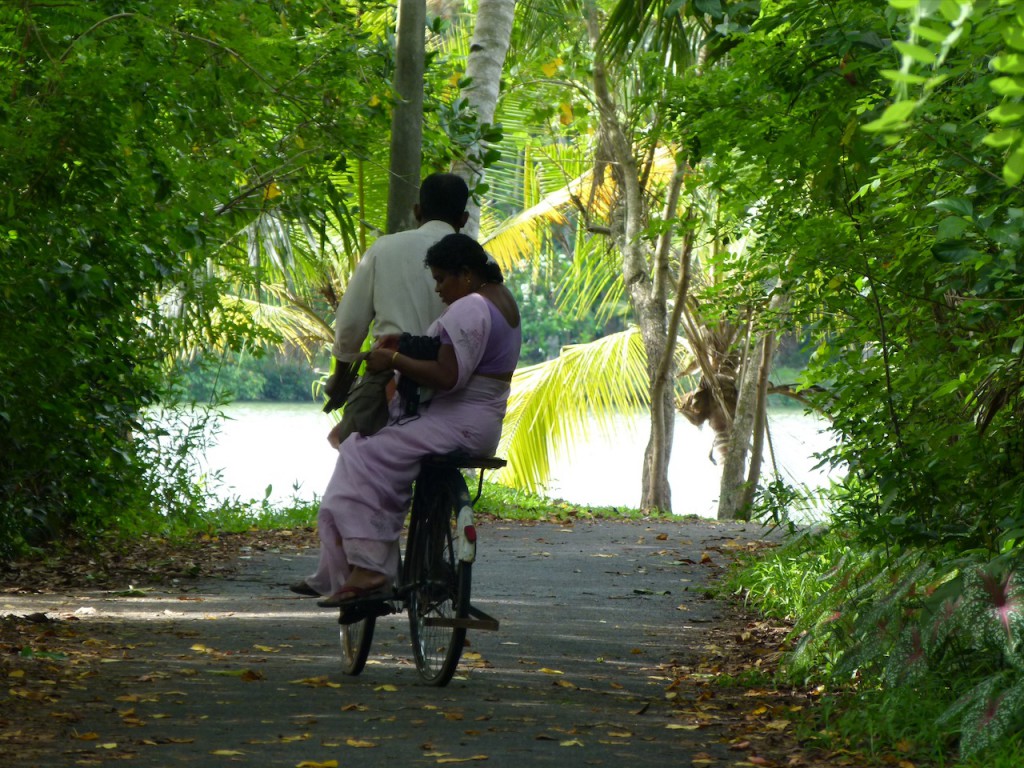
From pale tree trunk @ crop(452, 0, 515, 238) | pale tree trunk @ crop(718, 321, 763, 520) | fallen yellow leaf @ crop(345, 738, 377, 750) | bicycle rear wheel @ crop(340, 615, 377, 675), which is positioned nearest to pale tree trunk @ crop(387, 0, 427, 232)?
pale tree trunk @ crop(452, 0, 515, 238)

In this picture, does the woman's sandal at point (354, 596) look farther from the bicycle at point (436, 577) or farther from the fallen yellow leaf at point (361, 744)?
the fallen yellow leaf at point (361, 744)

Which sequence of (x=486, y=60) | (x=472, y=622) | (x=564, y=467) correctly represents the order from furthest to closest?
(x=564, y=467) → (x=486, y=60) → (x=472, y=622)

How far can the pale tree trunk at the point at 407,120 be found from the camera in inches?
321

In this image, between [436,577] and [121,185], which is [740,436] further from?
[436,577]

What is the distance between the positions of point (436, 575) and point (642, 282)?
1236 centimetres

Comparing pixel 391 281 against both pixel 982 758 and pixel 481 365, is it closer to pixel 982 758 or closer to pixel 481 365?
pixel 481 365

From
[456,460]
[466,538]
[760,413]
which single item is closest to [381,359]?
[456,460]

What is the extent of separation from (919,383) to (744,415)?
11.7 m

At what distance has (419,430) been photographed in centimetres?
556

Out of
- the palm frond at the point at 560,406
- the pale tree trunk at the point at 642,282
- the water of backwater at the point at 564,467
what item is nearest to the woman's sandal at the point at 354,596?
the pale tree trunk at the point at 642,282

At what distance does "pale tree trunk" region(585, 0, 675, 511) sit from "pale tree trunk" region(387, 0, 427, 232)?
9.04 metres

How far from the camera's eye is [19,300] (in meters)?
6.82

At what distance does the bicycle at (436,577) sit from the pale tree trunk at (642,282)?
1177cm

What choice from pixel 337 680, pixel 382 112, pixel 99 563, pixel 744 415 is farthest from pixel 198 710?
pixel 744 415
